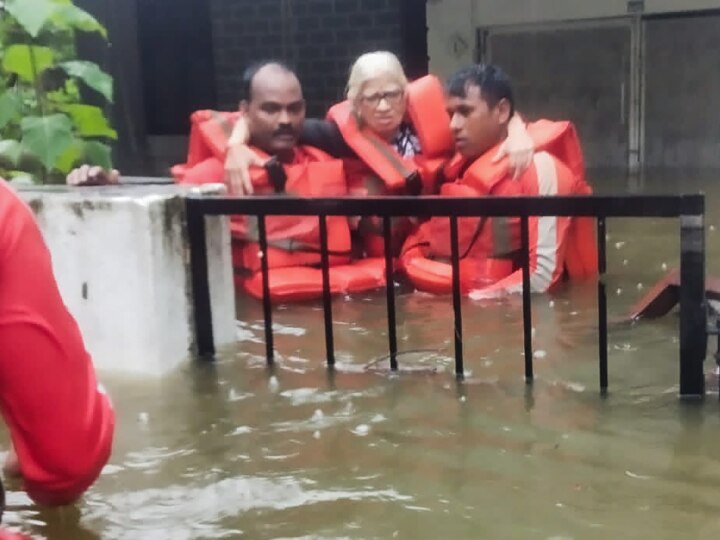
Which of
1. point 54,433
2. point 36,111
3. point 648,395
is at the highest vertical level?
point 36,111

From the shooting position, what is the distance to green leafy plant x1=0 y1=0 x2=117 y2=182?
3918 millimetres

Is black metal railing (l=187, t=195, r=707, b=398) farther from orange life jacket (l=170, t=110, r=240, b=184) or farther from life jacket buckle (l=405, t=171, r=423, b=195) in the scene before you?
life jacket buckle (l=405, t=171, r=423, b=195)

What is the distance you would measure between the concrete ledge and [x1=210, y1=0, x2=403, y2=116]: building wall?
7532mm

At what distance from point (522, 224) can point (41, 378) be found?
1.99 meters

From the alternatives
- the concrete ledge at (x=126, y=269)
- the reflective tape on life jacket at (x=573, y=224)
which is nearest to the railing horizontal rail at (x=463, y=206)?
the concrete ledge at (x=126, y=269)

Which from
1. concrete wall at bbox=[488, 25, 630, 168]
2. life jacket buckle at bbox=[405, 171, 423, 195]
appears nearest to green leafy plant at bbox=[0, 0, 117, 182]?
life jacket buckle at bbox=[405, 171, 423, 195]

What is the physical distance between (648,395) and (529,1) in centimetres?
722

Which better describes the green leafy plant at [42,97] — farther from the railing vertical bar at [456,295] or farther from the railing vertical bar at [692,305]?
the railing vertical bar at [692,305]

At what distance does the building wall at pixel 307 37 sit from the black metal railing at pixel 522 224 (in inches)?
296

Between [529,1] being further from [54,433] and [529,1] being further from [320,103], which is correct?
[54,433]

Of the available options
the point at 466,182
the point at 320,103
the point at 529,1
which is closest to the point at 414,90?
the point at 466,182

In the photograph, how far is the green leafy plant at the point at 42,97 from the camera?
3.92m

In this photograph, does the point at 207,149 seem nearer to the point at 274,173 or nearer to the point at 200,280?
the point at 274,173

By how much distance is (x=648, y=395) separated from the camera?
3.06 meters
